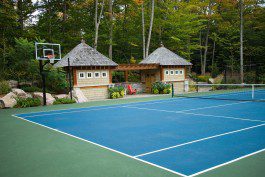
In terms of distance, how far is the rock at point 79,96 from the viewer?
21.6 m

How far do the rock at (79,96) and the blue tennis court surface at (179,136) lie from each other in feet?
27.4

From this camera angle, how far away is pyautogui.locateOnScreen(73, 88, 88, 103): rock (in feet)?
70.8

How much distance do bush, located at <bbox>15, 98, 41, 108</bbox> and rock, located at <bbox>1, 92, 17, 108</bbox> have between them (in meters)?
0.26

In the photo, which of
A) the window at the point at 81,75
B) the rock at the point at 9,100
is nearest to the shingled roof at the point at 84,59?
the window at the point at 81,75

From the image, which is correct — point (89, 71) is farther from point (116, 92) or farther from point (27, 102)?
point (27, 102)

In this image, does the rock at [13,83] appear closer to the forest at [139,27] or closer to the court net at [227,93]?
the forest at [139,27]

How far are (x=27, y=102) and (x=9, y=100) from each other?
117cm

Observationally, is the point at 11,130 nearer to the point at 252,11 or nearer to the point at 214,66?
the point at 214,66

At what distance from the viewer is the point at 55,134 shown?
9.41 metres

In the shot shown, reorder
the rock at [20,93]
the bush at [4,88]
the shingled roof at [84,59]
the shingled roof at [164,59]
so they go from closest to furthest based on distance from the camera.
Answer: the rock at [20,93] → the bush at [4,88] → the shingled roof at [84,59] → the shingled roof at [164,59]

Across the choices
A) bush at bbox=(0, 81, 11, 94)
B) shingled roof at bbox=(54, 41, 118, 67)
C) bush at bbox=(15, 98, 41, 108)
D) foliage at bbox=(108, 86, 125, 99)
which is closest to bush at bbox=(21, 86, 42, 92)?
bush at bbox=(0, 81, 11, 94)

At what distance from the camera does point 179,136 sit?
8453mm

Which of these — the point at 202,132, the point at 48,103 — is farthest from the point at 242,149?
the point at 48,103

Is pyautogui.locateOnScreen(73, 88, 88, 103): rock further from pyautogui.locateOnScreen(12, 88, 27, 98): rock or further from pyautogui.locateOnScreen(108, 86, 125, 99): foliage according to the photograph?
pyautogui.locateOnScreen(12, 88, 27, 98): rock
